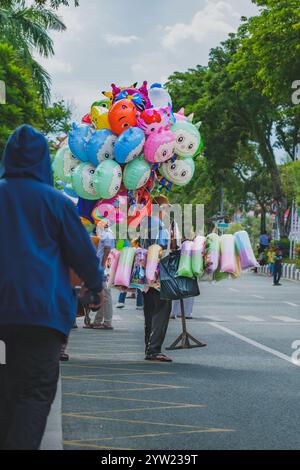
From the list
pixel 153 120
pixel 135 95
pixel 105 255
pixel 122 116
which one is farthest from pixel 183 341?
pixel 135 95

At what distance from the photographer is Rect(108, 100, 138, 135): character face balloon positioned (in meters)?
12.8

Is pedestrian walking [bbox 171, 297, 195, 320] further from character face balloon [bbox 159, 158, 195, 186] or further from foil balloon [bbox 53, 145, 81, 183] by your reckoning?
character face balloon [bbox 159, 158, 195, 186]

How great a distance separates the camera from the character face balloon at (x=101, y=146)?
12.9 meters

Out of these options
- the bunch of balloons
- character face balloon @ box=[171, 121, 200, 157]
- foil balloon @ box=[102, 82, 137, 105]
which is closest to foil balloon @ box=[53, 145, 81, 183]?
the bunch of balloons

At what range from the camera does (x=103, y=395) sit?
930 centimetres

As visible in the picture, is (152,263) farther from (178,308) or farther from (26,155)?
(178,308)

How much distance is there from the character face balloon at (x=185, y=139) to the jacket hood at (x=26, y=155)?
24.9 feet

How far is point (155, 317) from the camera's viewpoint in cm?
1197

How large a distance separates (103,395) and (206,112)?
1769 inches

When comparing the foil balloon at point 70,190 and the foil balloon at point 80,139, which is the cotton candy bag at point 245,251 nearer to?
the foil balloon at point 80,139

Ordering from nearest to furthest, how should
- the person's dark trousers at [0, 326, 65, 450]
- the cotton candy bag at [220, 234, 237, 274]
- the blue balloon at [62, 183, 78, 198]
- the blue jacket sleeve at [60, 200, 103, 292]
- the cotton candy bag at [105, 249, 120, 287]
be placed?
the person's dark trousers at [0, 326, 65, 450]
the blue jacket sleeve at [60, 200, 103, 292]
the cotton candy bag at [220, 234, 237, 274]
the cotton candy bag at [105, 249, 120, 287]
the blue balloon at [62, 183, 78, 198]

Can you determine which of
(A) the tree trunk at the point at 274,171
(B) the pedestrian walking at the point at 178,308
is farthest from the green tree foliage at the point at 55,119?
(B) the pedestrian walking at the point at 178,308

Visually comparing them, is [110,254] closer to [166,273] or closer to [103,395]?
[166,273]

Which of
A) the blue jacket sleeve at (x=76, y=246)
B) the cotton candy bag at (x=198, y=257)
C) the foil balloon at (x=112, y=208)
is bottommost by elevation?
the cotton candy bag at (x=198, y=257)
